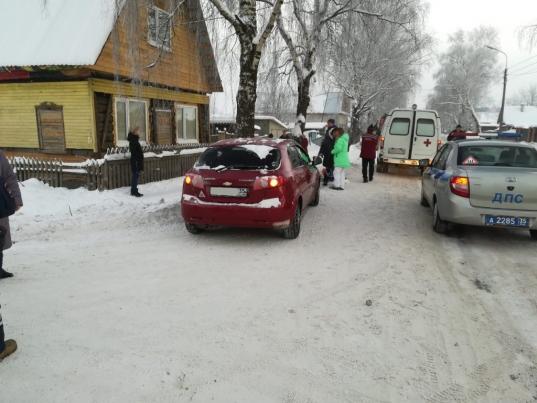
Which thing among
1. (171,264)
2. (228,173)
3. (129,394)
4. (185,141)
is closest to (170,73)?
(185,141)

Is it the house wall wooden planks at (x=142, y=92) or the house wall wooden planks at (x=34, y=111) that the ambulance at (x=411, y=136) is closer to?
the house wall wooden planks at (x=142, y=92)

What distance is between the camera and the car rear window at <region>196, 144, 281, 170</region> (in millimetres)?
Result: 6188

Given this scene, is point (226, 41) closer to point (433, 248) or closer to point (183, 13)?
point (183, 13)

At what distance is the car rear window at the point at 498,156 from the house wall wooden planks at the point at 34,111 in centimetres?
1046

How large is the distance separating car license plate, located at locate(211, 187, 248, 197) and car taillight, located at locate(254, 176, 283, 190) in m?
0.19

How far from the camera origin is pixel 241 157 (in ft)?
20.6

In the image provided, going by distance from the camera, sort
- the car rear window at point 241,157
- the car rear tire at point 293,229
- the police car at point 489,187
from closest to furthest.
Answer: the police car at point 489,187 → the car rear window at point 241,157 → the car rear tire at point 293,229

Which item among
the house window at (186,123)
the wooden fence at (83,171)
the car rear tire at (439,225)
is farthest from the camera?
the house window at (186,123)

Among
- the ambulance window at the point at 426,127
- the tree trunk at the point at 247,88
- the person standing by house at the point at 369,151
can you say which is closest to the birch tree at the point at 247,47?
the tree trunk at the point at 247,88

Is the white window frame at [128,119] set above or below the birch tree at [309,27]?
below

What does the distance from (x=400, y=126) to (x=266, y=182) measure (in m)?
10.7

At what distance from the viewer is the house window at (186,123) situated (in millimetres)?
17391

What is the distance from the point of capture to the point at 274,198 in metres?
5.95

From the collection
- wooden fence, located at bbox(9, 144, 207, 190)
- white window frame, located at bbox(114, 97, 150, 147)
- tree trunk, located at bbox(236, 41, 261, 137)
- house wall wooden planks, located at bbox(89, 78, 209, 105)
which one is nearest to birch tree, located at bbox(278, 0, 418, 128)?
tree trunk, located at bbox(236, 41, 261, 137)
